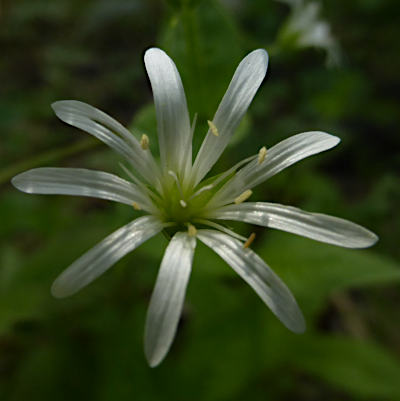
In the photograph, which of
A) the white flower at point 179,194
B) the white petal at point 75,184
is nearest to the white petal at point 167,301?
the white flower at point 179,194

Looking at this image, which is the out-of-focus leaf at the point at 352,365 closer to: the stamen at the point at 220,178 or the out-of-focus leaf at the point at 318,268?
the out-of-focus leaf at the point at 318,268

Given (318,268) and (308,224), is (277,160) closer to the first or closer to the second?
(308,224)

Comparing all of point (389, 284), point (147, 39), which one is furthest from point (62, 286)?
point (147, 39)

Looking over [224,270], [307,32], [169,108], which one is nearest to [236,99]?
[169,108]

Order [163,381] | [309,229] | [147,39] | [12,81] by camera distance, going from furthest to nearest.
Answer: [147,39]
[12,81]
[163,381]
[309,229]

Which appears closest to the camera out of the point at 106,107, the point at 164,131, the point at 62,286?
the point at 62,286

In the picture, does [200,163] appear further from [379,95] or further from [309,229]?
[379,95]
